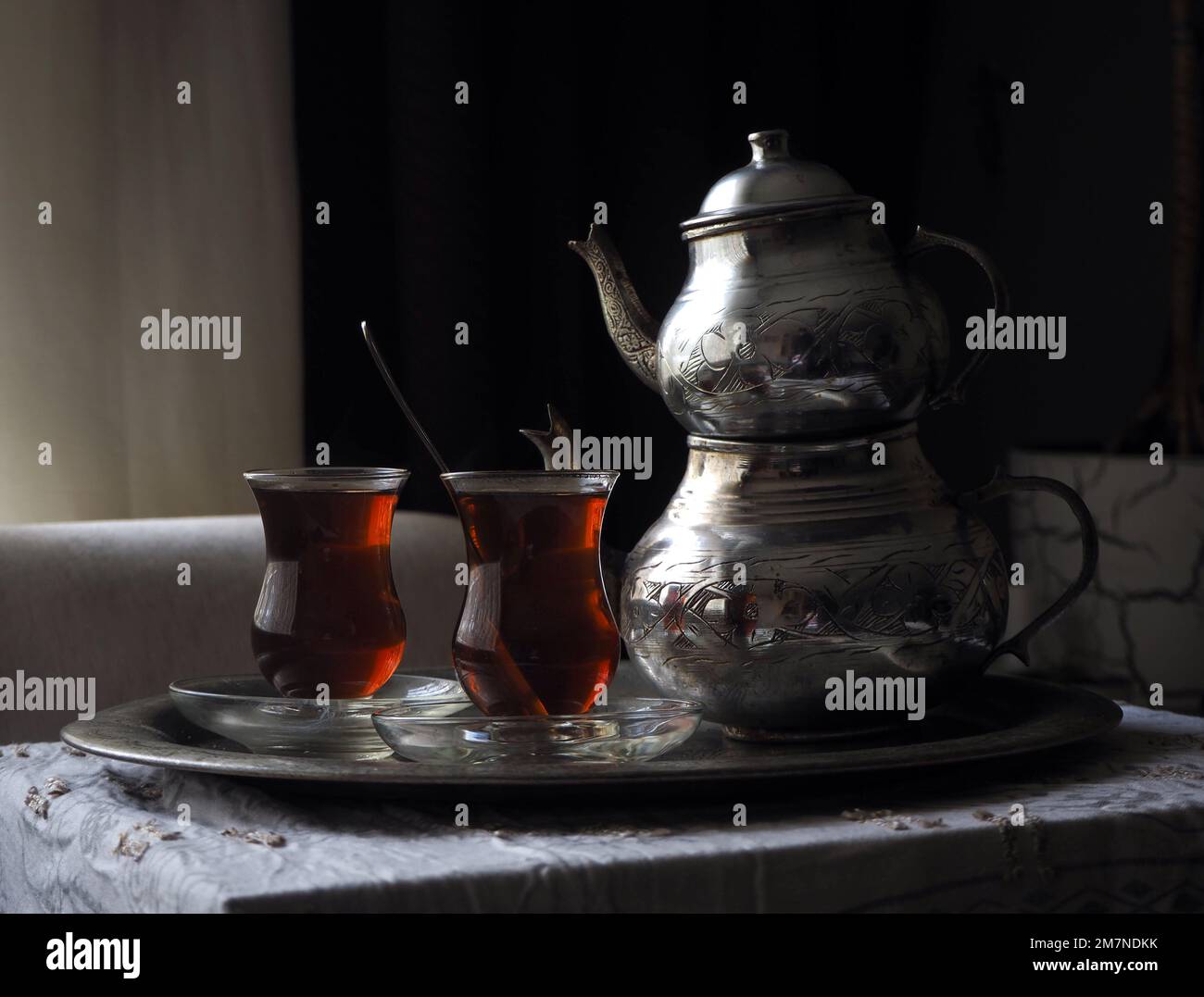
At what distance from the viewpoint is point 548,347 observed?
1.72 metres

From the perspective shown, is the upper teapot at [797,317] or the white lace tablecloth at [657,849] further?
the upper teapot at [797,317]

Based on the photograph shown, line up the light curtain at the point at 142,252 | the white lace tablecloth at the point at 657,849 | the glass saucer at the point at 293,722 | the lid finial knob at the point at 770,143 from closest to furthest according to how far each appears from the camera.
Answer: the white lace tablecloth at the point at 657,849 → the glass saucer at the point at 293,722 → the lid finial knob at the point at 770,143 → the light curtain at the point at 142,252

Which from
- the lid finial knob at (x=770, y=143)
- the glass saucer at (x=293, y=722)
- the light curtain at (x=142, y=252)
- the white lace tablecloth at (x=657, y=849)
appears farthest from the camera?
the light curtain at (x=142, y=252)

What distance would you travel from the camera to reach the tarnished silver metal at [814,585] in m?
0.73

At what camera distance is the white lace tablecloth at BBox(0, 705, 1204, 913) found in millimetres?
536

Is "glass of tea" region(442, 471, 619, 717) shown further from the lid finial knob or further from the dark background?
the dark background

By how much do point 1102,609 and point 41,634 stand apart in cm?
107

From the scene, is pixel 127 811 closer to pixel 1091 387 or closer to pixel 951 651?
pixel 951 651

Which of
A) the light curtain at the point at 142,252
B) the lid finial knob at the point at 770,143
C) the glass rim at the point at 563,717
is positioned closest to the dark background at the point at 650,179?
the light curtain at the point at 142,252

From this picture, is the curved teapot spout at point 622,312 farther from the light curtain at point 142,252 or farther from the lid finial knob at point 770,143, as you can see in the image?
the light curtain at point 142,252

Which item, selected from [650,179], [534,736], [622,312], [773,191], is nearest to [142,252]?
[650,179]

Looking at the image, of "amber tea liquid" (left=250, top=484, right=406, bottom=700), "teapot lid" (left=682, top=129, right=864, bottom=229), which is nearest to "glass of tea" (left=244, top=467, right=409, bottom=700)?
"amber tea liquid" (left=250, top=484, right=406, bottom=700)

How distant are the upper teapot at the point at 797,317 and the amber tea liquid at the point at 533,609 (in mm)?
105

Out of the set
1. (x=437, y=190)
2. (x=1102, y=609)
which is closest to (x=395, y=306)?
(x=437, y=190)
